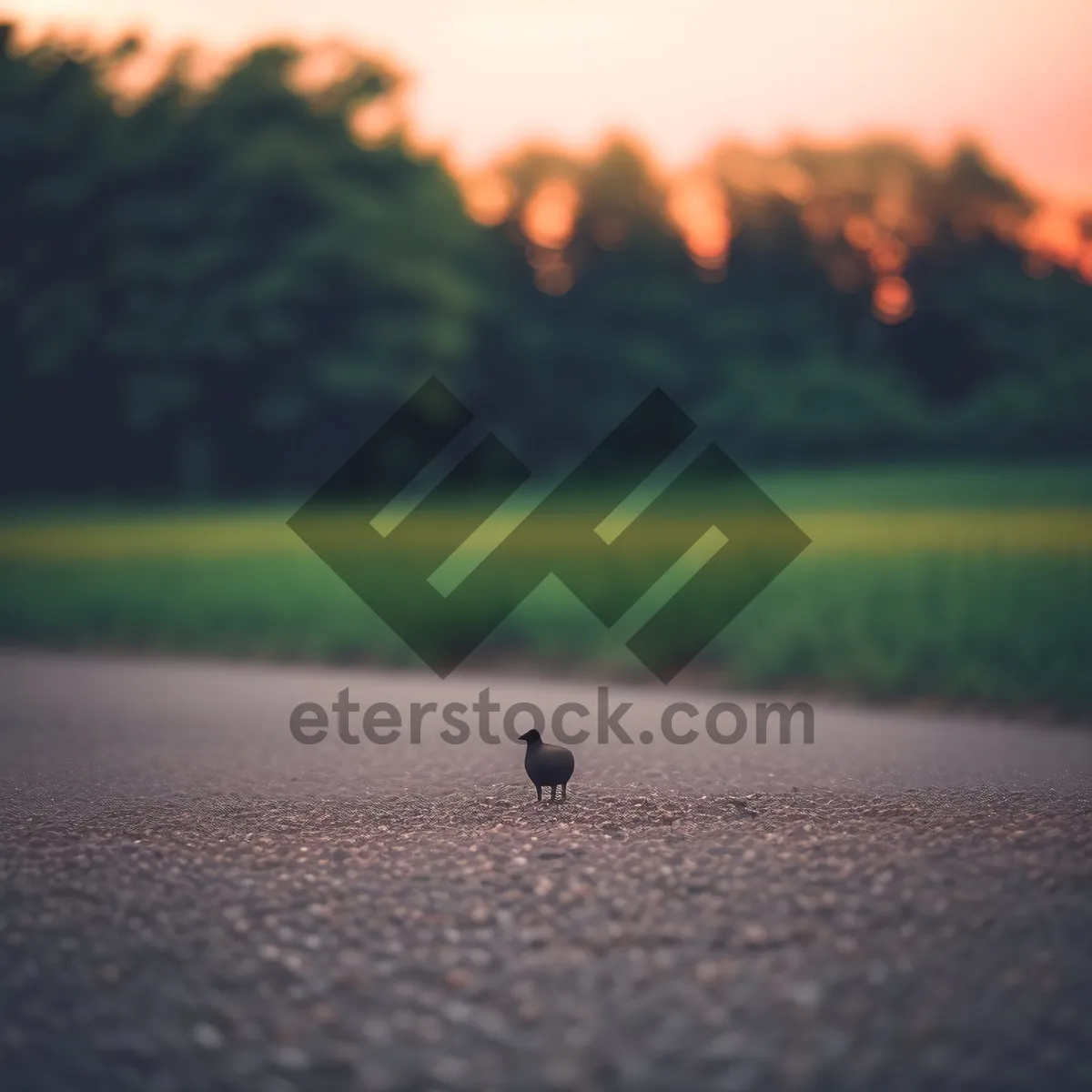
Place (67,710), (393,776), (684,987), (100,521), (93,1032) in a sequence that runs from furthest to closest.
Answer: (100,521) → (67,710) → (393,776) → (684,987) → (93,1032)

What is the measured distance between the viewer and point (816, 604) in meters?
10.7

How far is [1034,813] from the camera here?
202 inches

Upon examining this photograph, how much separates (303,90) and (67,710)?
2543 centimetres

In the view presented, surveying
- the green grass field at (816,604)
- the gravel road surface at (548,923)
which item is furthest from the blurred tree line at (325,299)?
the gravel road surface at (548,923)

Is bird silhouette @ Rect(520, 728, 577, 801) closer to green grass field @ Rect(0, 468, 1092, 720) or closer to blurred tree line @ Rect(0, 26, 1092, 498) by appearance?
green grass field @ Rect(0, 468, 1092, 720)

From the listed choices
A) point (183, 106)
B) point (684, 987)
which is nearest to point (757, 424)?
point (183, 106)

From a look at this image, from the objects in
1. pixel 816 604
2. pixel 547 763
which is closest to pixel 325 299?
pixel 816 604

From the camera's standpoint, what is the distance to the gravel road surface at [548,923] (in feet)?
9.23

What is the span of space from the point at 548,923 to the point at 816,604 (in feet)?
24.5

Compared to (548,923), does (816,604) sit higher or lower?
higher

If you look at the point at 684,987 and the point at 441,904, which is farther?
the point at 441,904

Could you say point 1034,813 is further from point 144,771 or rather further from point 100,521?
point 100,521

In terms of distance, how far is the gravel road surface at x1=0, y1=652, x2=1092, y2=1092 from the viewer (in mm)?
2812

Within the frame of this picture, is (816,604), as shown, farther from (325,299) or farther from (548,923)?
(325,299)
